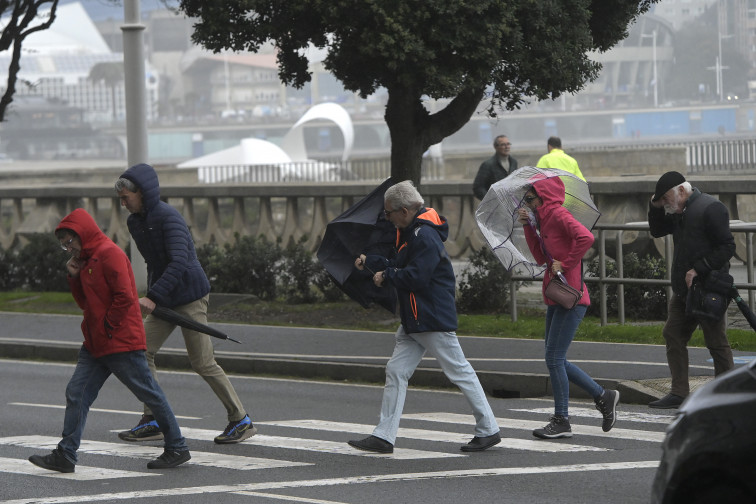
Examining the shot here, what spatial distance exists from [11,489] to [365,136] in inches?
5402

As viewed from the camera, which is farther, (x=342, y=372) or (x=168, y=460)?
(x=342, y=372)

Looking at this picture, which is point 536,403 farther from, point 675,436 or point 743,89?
point 743,89

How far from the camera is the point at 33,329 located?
15016 millimetres

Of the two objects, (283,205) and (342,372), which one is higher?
(283,205)

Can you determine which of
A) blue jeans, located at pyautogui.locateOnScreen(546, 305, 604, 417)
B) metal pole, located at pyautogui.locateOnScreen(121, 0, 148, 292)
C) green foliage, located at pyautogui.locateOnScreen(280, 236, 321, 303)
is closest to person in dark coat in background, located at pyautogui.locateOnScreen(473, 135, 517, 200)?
green foliage, located at pyautogui.locateOnScreen(280, 236, 321, 303)

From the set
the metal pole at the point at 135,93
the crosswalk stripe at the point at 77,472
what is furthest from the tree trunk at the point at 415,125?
the crosswalk stripe at the point at 77,472

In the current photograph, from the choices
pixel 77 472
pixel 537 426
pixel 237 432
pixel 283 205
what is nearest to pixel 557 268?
pixel 537 426

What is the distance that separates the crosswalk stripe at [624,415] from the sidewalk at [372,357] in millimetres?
485

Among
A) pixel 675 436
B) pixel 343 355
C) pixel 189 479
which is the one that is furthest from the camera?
pixel 343 355

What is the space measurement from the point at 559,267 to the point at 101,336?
2885mm

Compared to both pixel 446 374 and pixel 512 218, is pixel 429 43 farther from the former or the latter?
pixel 446 374

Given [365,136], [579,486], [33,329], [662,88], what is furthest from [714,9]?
[579,486]

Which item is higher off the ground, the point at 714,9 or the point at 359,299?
the point at 714,9

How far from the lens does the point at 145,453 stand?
830 centimetres
